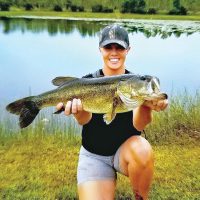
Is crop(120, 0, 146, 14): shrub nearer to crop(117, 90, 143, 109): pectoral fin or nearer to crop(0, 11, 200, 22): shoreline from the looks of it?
crop(0, 11, 200, 22): shoreline

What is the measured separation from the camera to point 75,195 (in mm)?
4805

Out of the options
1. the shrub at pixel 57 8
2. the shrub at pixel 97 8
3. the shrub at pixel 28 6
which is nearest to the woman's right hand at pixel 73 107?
the shrub at pixel 97 8

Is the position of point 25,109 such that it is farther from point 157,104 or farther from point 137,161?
point 157,104

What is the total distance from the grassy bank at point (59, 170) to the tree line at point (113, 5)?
29613 millimetres

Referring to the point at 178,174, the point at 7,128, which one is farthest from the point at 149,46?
the point at 178,174

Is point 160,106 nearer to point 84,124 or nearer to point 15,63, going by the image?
point 84,124

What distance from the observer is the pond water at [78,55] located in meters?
15.1

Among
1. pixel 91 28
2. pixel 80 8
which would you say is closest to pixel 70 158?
pixel 91 28

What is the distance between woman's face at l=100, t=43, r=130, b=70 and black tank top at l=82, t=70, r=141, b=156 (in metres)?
0.36

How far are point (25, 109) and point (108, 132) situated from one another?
62 cm

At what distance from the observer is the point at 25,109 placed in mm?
3855

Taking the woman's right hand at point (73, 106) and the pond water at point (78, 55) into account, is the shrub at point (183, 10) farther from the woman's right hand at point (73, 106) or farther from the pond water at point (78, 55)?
the woman's right hand at point (73, 106)

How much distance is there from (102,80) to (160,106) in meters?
0.42

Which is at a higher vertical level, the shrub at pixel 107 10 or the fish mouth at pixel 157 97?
the fish mouth at pixel 157 97
